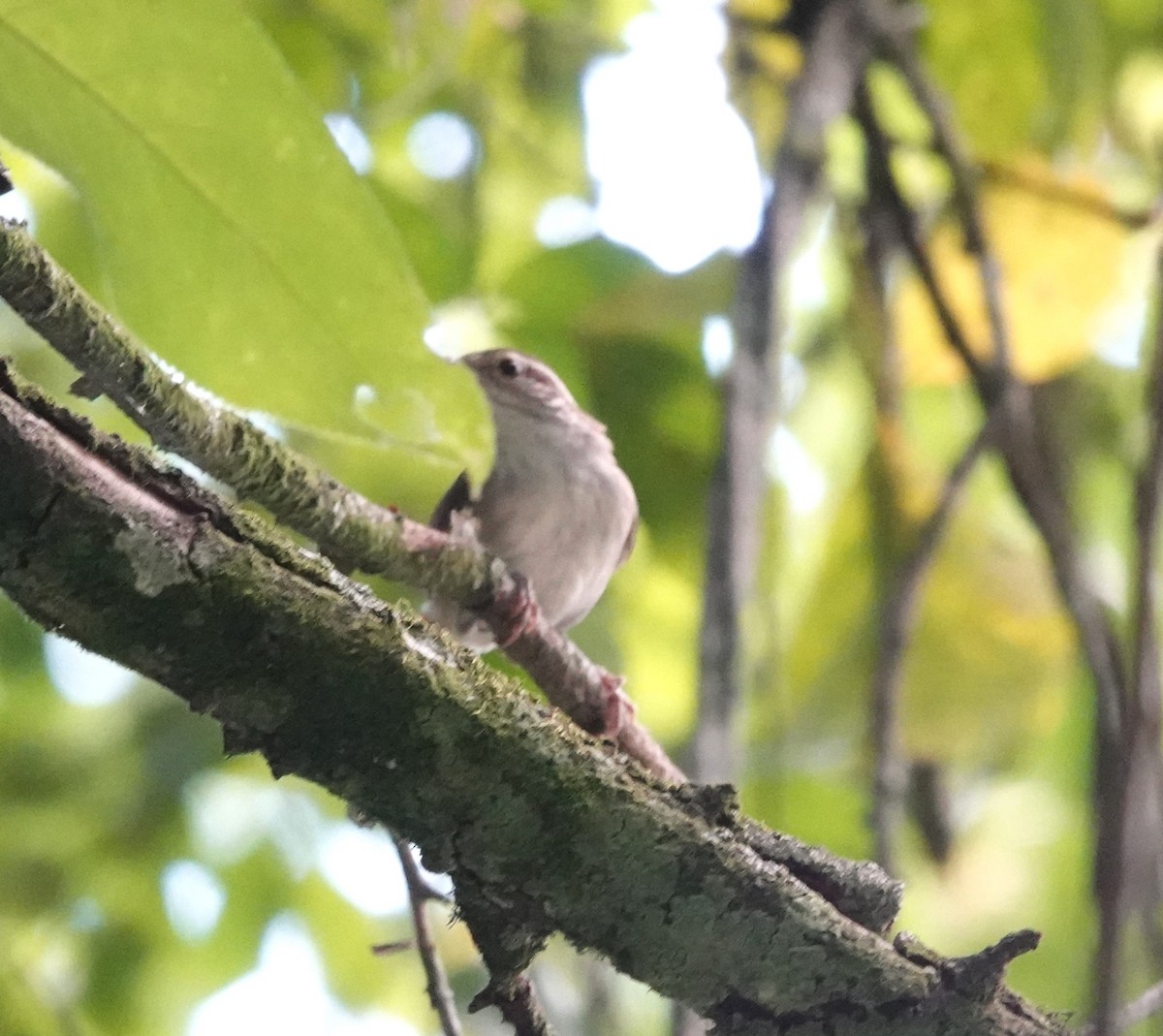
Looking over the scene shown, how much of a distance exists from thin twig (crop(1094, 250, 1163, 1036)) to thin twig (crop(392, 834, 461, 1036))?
58 cm

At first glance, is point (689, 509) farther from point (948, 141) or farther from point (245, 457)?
point (245, 457)

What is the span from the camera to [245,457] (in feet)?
3.51

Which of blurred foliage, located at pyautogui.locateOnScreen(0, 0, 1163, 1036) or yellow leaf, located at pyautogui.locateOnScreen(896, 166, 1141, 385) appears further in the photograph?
yellow leaf, located at pyautogui.locateOnScreen(896, 166, 1141, 385)

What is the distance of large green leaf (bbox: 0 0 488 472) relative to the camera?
962 mm

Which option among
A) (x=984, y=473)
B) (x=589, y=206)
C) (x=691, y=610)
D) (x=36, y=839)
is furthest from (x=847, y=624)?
(x=36, y=839)

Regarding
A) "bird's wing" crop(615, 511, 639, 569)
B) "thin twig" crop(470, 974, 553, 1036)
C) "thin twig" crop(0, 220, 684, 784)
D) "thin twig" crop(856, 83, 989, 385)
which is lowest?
"thin twig" crop(470, 974, 553, 1036)

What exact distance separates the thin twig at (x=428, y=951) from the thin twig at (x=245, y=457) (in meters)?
0.27

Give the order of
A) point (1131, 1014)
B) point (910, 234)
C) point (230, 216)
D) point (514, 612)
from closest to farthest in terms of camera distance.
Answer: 1. point (230, 216)
2. point (1131, 1014)
3. point (514, 612)
4. point (910, 234)

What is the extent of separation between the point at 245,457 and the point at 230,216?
0.19 metres

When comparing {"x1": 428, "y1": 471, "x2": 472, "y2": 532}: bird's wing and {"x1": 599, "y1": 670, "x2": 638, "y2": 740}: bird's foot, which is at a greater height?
{"x1": 428, "y1": 471, "x2": 472, "y2": 532}: bird's wing

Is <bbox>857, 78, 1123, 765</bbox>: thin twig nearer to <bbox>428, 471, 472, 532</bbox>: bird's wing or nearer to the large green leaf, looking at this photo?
<bbox>428, 471, 472, 532</bbox>: bird's wing

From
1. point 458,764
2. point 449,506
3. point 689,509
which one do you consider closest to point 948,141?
point 689,509

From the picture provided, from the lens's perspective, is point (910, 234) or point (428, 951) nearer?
point (428, 951)

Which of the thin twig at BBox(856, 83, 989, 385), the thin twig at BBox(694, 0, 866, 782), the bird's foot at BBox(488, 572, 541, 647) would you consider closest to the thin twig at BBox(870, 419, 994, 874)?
the thin twig at BBox(694, 0, 866, 782)
